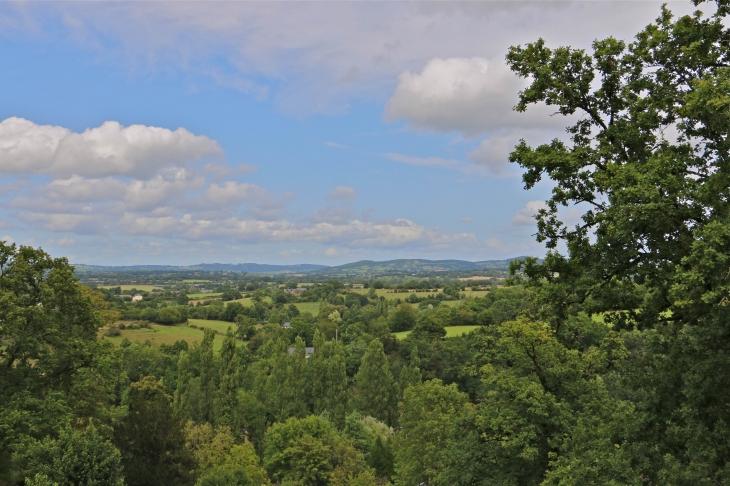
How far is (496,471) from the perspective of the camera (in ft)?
54.6

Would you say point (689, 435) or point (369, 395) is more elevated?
point (689, 435)

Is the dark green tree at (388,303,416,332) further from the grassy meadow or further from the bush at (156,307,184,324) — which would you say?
the bush at (156,307,184,324)

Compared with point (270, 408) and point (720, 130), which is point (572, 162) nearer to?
point (720, 130)

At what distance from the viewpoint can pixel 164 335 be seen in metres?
71.8

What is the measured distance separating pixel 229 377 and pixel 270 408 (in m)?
4.65

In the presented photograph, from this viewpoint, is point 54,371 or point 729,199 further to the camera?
point 54,371

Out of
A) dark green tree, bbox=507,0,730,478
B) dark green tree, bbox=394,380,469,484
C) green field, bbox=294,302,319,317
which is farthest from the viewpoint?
green field, bbox=294,302,319,317

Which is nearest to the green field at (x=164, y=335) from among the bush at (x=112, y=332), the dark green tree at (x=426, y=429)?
the bush at (x=112, y=332)

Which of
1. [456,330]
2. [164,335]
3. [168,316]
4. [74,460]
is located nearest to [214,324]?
[168,316]

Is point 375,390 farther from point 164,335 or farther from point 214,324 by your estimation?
point 214,324

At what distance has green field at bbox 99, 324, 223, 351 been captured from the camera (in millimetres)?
65625

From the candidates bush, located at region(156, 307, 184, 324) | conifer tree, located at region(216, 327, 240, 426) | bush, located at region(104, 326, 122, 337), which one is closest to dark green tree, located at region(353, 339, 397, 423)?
conifer tree, located at region(216, 327, 240, 426)

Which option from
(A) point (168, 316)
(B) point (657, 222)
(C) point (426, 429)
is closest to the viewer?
(B) point (657, 222)

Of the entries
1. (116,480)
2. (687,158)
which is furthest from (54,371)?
(687,158)
